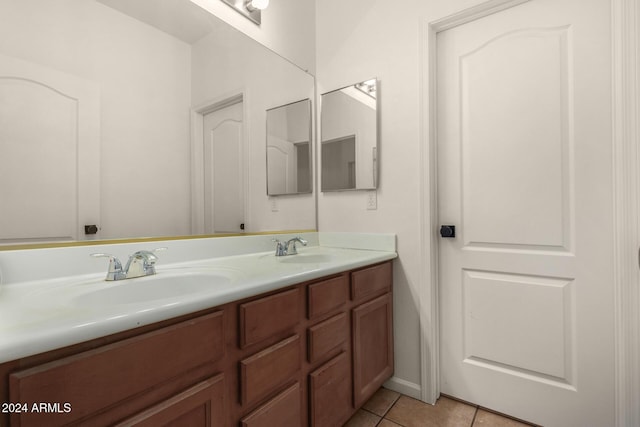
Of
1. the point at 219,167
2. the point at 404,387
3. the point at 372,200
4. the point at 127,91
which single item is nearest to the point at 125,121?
A: the point at 127,91

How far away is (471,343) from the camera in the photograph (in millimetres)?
1614

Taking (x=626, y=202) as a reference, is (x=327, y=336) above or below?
below

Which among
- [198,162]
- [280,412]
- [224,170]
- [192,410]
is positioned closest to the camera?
[192,410]

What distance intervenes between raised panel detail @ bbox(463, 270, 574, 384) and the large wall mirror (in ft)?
4.07

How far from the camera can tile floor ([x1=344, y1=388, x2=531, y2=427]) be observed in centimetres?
147

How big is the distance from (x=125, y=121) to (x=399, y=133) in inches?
52.0

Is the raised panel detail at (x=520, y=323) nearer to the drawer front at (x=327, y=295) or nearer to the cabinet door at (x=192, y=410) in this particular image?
the drawer front at (x=327, y=295)

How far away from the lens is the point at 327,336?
3.99 feet

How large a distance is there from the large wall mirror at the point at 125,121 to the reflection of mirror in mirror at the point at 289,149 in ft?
0.46

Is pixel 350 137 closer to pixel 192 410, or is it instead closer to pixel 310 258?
pixel 310 258

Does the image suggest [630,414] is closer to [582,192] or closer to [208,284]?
[582,192]

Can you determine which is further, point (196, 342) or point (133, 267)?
point (133, 267)

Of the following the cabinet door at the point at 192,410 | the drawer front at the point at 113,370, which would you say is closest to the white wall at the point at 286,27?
the drawer front at the point at 113,370

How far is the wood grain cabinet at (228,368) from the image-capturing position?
0.56m
